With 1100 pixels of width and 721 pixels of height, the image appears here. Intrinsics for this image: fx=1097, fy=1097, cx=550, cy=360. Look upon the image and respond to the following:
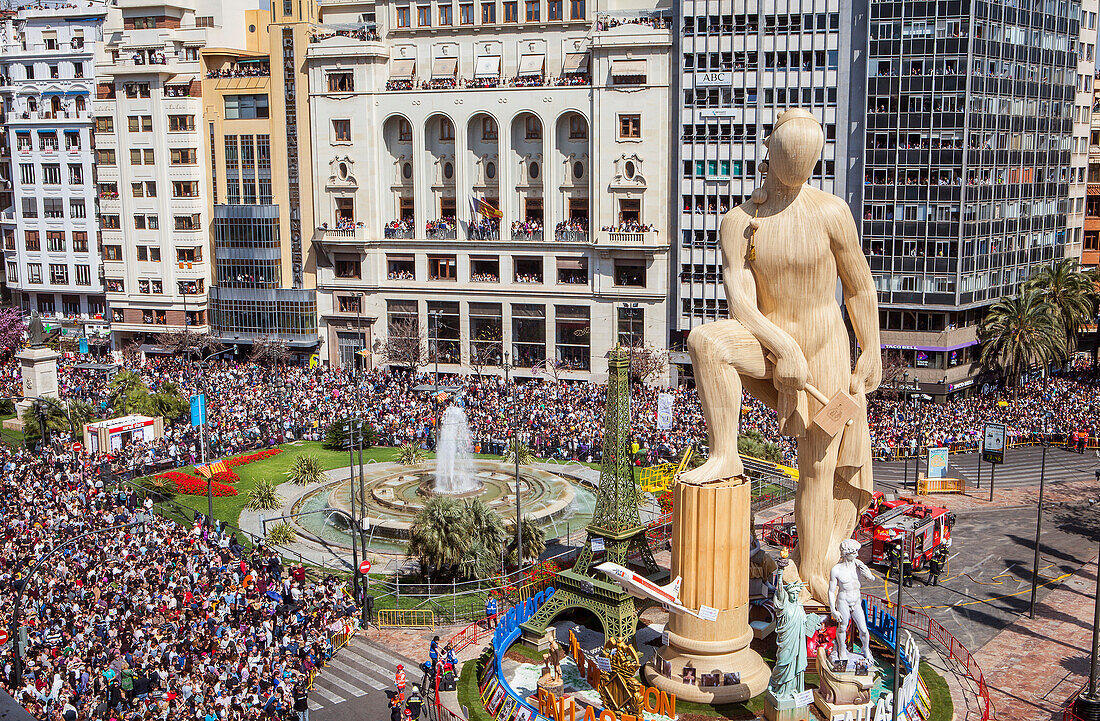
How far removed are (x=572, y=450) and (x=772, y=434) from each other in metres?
9.93

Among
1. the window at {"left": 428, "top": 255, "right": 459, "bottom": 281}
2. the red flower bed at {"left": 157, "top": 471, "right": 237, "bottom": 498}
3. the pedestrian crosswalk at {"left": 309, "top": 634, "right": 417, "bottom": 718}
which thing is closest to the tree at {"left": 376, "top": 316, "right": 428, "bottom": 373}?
the window at {"left": 428, "top": 255, "right": 459, "bottom": 281}

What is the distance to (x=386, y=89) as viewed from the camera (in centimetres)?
7581

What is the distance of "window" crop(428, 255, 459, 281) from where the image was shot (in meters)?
75.9

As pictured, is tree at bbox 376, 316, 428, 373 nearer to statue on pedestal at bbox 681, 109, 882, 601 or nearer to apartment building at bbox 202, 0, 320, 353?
apartment building at bbox 202, 0, 320, 353

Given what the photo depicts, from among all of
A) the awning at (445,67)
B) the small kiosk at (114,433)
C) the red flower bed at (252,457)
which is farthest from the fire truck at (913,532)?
the awning at (445,67)

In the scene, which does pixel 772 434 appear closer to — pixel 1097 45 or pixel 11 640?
pixel 11 640

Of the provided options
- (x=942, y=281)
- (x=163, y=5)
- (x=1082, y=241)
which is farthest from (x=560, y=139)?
(x=1082, y=241)

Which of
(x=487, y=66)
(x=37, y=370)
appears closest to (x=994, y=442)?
(x=487, y=66)

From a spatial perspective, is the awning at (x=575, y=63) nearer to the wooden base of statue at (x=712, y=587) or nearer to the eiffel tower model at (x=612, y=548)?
the eiffel tower model at (x=612, y=548)

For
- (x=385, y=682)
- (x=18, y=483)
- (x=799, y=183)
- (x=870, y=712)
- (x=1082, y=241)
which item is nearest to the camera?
(x=870, y=712)

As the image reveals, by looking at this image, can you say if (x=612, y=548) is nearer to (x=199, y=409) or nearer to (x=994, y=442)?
(x=994, y=442)

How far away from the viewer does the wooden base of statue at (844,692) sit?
24.1 metres

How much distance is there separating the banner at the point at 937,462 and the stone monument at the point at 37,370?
150 ft

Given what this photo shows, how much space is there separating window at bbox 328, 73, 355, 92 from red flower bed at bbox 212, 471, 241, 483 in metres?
34.4
